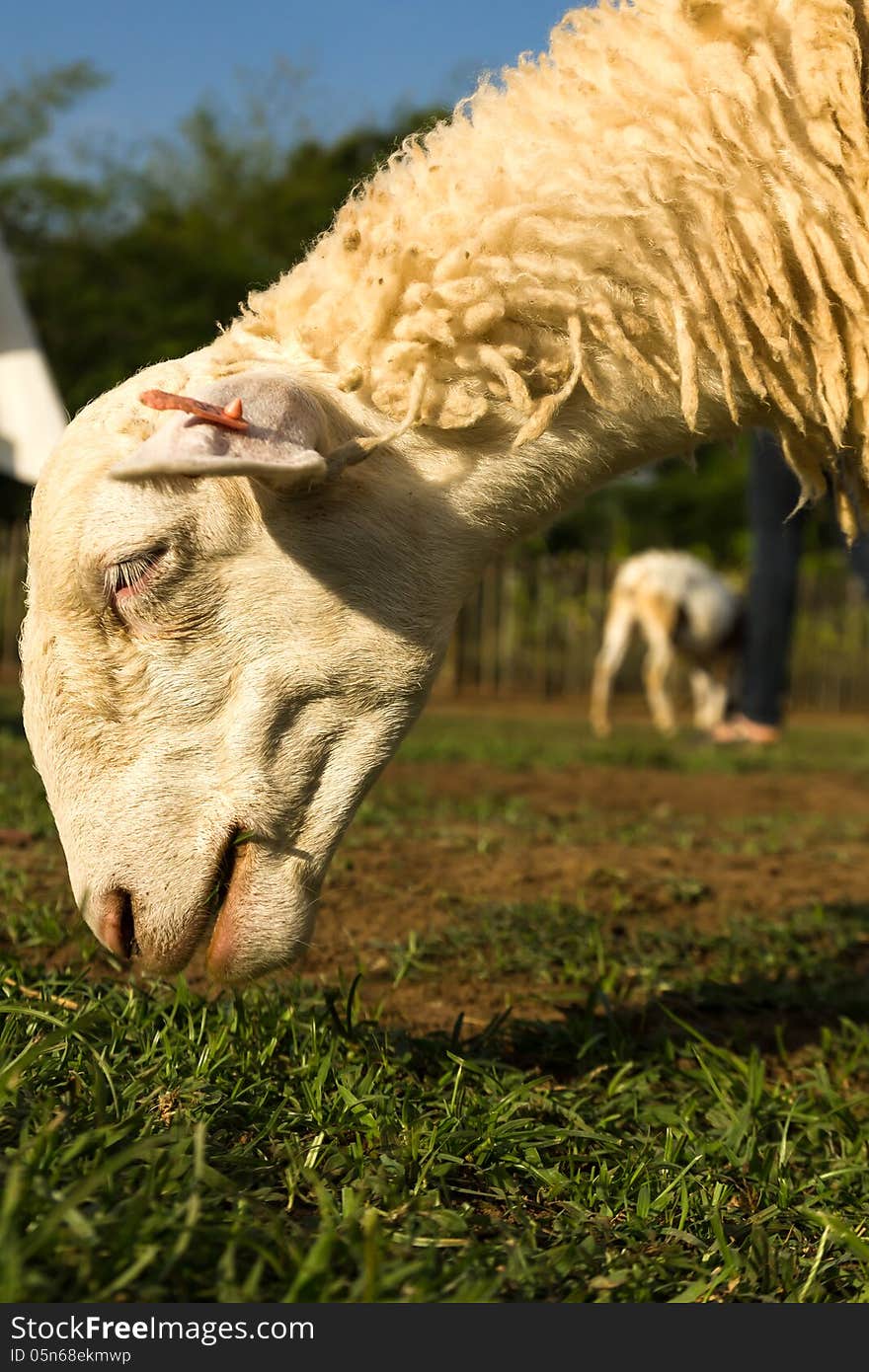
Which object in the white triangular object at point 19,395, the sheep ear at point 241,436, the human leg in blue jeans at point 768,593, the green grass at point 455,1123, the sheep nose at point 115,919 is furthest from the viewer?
the white triangular object at point 19,395

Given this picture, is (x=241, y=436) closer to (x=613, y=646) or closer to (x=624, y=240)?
(x=624, y=240)

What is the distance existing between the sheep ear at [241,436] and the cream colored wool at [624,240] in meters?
0.21

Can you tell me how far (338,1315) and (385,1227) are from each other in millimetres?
260

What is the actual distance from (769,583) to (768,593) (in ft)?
0.28

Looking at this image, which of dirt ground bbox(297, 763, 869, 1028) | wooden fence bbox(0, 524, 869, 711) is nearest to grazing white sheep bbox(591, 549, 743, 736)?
wooden fence bbox(0, 524, 869, 711)

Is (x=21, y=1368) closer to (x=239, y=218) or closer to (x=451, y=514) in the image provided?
(x=451, y=514)

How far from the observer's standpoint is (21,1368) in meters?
1.30

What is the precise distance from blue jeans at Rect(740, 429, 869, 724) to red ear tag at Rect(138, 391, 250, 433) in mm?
3290

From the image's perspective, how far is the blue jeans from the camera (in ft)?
19.2

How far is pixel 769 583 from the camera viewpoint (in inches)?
302

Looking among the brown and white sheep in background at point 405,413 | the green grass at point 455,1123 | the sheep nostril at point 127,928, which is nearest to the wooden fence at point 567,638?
the green grass at point 455,1123

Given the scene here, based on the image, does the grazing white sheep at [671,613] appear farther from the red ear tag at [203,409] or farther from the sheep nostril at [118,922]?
the red ear tag at [203,409]

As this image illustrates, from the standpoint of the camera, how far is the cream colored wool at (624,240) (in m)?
2.22

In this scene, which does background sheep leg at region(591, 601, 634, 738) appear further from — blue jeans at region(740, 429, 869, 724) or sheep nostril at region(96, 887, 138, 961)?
sheep nostril at region(96, 887, 138, 961)
